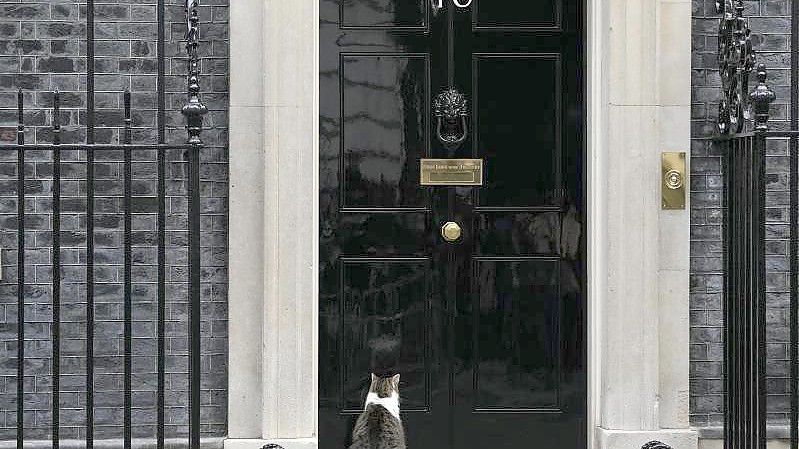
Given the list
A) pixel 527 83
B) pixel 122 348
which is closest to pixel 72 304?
pixel 122 348

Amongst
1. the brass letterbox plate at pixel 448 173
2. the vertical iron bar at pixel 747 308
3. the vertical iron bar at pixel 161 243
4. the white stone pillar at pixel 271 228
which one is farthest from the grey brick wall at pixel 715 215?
the vertical iron bar at pixel 161 243

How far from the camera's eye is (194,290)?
491cm

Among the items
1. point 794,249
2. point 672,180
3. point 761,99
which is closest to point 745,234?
point 794,249

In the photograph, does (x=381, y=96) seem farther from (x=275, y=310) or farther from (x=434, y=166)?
(x=275, y=310)

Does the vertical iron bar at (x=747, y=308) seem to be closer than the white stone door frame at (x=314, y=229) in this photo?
Yes

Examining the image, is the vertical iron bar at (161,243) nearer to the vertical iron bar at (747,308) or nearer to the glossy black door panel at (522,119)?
the glossy black door panel at (522,119)

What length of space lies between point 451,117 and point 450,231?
2.02 feet

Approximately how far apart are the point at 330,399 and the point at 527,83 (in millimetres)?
2015

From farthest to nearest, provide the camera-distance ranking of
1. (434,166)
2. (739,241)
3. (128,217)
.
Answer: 1. (434,166)
2. (739,241)
3. (128,217)

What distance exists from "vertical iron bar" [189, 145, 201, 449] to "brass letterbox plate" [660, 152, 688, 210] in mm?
2393

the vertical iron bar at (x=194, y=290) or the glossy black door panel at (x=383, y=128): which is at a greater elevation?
the glossy black door panel at (x=383, y=128)

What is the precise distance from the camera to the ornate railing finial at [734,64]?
16.7ft

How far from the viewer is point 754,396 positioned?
5105 millimetres

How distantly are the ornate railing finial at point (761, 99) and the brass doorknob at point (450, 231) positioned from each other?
1.61m
